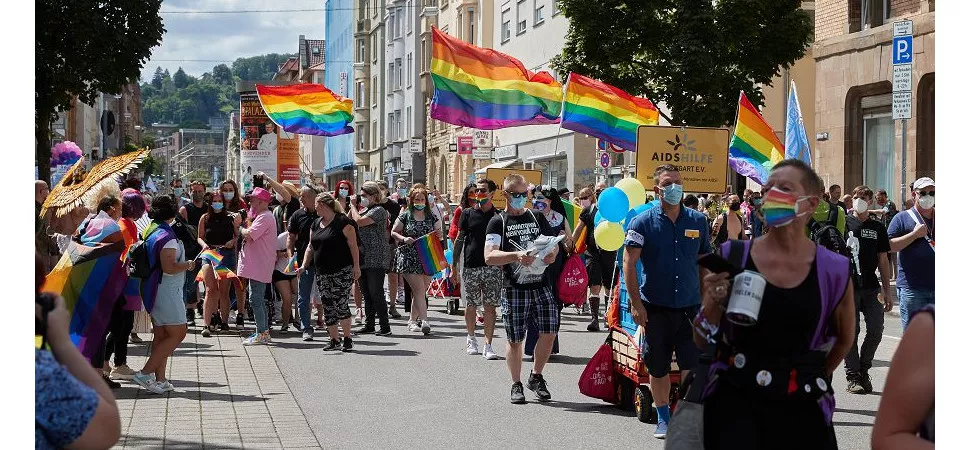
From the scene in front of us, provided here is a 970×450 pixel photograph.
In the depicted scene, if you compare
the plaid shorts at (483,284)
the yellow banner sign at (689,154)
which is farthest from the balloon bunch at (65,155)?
the yellow banner sign at (689,154)

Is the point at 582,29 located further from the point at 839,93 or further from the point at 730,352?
the point at 730,352

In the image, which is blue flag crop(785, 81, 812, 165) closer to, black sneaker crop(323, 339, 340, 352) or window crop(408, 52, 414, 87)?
black sneaker crop(323, 339, 340, 352)

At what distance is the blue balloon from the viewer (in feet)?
34.2

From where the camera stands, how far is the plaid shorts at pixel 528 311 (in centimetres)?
1045

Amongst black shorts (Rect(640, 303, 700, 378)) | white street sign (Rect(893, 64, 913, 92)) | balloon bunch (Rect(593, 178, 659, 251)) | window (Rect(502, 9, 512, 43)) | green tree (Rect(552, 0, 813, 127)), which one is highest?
window (Rect(502, 9, 512, 43))

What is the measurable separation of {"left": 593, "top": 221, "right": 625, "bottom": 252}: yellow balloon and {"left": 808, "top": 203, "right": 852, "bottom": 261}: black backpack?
157 centimetres

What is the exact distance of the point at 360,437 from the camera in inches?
349

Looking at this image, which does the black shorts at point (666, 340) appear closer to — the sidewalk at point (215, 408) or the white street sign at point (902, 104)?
the sidewalk at point (215, 408)

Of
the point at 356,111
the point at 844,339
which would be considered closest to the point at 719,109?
the point at 844,339

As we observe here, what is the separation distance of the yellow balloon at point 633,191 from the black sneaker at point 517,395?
181cm

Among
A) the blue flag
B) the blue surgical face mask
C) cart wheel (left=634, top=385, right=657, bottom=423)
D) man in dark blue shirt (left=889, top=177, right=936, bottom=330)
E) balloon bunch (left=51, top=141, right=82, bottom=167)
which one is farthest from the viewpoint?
balloon bunch (left=51, top=141, right=82, bottom=167)

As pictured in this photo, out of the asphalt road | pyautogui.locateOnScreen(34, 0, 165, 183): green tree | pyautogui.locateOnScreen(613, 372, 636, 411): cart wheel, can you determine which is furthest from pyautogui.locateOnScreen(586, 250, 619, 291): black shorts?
pyautogui.locateOnScreen(34, 0, 165, 183): green tree

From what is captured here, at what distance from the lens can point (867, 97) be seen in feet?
92.0

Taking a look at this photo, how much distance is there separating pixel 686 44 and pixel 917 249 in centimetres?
1755
